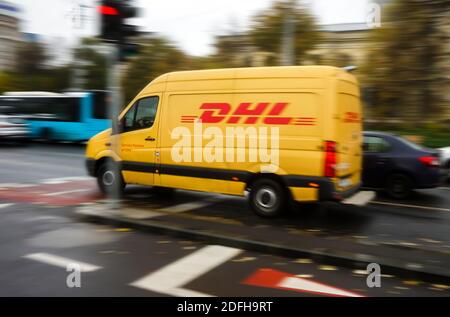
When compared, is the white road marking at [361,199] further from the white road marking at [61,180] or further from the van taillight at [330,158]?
the white road marking at [61,180]

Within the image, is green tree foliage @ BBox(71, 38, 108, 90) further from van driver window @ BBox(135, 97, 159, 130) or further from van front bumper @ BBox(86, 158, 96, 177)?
van driver window @ BBox(135, 97, 159, 130)

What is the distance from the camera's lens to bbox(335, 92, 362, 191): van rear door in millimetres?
7211

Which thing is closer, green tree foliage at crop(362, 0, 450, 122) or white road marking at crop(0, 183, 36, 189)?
white road marking at crop(0, 183, 36, 189)

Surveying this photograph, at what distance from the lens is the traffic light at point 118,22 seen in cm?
734

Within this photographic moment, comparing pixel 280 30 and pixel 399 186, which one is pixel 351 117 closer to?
pixel 399 186

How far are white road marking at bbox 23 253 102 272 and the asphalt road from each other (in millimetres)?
11

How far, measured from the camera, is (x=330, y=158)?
275 inches

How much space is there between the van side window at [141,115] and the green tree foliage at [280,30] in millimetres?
21364

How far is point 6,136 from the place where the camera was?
69.3ft

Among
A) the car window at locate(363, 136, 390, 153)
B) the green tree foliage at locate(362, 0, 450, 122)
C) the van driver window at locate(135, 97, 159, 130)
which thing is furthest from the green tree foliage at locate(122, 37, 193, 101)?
the van driver window at locate(135, 97, 159, 130)

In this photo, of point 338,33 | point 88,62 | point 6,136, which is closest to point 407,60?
point 6,136

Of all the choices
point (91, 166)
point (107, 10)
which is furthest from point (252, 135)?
point (91, 166)

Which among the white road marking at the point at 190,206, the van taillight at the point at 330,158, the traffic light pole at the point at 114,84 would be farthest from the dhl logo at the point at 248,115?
the white road marking at the point at 190,206

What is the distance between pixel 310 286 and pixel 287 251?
936mm
